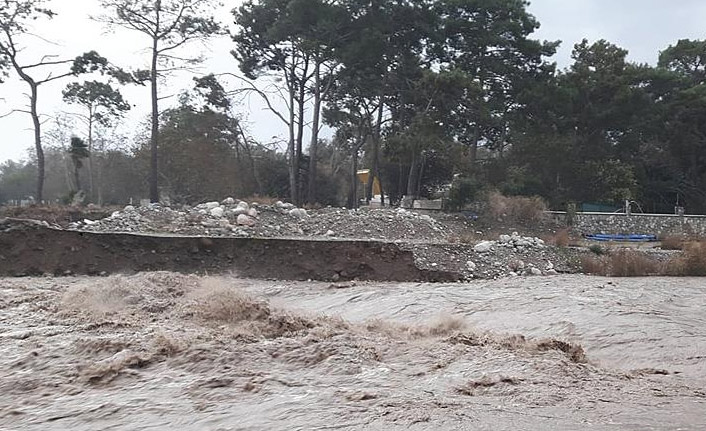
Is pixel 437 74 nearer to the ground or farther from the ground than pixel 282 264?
farther from the ground

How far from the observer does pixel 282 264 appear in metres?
17.5

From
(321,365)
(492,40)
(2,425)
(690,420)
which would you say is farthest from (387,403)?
(492,40)

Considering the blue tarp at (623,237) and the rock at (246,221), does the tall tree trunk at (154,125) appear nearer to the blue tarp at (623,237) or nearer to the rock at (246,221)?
the rock at (246,221)

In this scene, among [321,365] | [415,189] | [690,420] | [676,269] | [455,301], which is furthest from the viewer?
[415,189]

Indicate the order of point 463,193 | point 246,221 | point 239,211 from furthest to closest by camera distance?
1. point 463,193
2. point 239,211
3. point 246,221

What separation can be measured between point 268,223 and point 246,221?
82cm

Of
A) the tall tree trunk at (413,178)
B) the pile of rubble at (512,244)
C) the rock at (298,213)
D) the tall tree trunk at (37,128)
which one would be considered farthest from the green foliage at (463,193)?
the tall tree trunk at (37,128)

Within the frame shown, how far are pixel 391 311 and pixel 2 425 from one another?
7.86 m

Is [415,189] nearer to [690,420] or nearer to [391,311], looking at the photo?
[391,311]

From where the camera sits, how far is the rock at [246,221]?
70.7 feet

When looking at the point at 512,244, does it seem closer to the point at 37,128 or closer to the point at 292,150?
the point at 292,150

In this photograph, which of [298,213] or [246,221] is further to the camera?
[298,213]

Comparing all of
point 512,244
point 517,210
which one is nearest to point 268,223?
point 512,244

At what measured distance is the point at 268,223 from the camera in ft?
72.7
